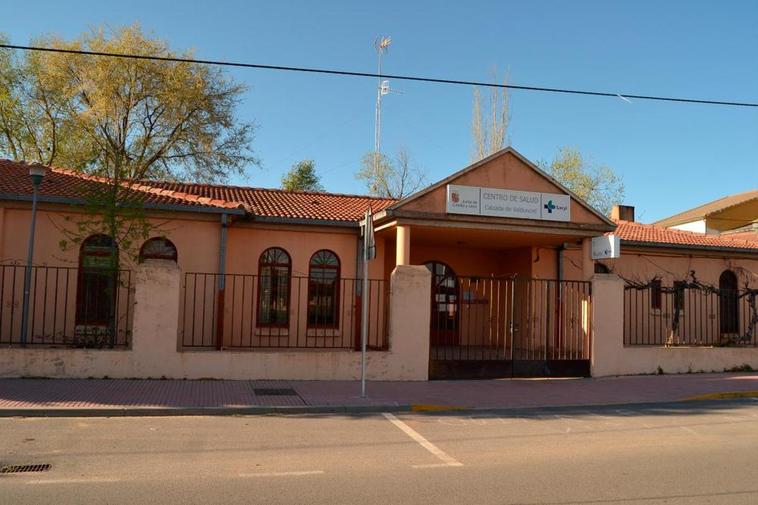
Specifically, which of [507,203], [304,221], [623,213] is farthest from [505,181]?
[623,213]

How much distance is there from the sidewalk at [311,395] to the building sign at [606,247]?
3057 millimetres

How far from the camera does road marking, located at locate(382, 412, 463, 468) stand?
7.01 metres

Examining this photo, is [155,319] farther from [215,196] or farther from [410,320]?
[215,196]

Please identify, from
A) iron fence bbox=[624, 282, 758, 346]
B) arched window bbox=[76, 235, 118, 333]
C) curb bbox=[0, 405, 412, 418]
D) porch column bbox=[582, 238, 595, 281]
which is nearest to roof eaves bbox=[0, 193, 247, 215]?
arched window bbox=[76, 235, 118, 333]

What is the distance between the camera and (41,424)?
8477mm

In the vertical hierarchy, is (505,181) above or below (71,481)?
above

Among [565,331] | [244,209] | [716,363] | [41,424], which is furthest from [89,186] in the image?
[716,363]

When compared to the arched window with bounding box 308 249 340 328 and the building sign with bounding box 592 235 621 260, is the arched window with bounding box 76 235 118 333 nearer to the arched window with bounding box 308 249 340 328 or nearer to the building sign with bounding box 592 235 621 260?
the arched window with bounding box 308 249 340 328

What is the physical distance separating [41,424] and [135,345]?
3.44m

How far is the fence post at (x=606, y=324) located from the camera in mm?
14758

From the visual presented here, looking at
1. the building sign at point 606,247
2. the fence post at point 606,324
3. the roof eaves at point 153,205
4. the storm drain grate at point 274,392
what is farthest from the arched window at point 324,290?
the building sign at point 606,247

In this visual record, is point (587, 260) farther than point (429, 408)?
Yes

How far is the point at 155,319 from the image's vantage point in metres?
12.0

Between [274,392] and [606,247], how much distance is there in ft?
29.2
